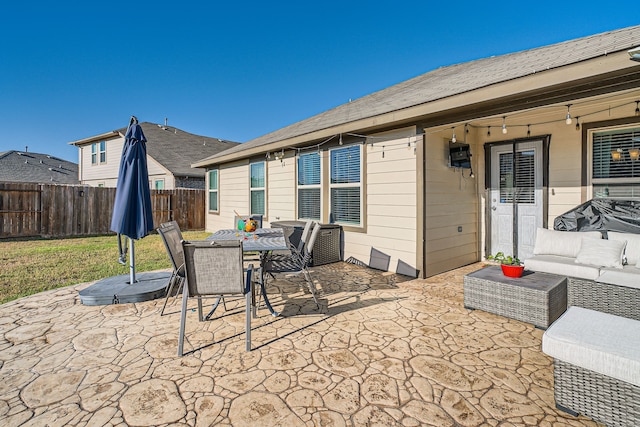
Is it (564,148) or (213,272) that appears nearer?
(213,272)

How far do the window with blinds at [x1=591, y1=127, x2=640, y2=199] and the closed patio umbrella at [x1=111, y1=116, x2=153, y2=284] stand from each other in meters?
6.13

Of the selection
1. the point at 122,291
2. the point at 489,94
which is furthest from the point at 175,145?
the point at 489,94

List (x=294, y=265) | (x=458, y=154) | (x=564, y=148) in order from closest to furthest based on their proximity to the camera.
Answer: (x=294, y=265) < (x=564, y=148) < (x=458, y=154)

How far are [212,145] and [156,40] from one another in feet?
25.9

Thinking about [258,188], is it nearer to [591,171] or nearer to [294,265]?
[294,265]

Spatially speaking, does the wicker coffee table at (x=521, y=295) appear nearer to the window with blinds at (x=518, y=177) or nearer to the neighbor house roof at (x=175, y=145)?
the window with blinds at (x=518, y=177)

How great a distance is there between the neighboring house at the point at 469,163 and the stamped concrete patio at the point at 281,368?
1.77 meters

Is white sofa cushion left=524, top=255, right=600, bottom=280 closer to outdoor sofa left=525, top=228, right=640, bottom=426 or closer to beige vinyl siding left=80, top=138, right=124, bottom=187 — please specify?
outdoor sofa left=525, top=228, right=640, bottom=426

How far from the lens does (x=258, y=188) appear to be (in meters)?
8.09

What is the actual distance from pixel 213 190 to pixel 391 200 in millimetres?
7429

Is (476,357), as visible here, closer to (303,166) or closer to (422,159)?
(422,159)

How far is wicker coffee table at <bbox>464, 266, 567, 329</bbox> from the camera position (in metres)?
2.96

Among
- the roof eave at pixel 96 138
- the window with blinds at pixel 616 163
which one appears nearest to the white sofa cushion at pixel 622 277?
the window with blinds at pixel 616 163

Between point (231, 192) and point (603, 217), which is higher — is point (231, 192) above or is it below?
above
